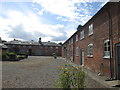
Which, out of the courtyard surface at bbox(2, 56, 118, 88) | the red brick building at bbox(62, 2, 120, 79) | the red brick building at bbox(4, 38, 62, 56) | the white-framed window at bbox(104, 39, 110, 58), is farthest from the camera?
the red brick building at bbox(4, 38, 62, 56)

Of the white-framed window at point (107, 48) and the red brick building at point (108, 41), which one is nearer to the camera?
the red brick building at point (108, 41)

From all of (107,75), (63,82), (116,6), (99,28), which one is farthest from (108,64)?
(63,82)

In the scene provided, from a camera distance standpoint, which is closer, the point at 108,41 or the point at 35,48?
the point at 108,41

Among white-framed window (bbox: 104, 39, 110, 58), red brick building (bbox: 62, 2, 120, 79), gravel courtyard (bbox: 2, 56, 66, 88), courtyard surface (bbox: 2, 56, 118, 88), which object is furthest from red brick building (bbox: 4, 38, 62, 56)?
white-framed window (bbox: 104, 39, 110, 58)

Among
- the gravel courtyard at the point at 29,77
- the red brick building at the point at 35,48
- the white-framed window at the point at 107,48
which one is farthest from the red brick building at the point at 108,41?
the red brick building at the point at 35,48

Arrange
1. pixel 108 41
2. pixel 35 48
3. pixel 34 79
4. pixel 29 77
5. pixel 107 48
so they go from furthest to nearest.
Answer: pixel 35 48 < pixel 107 48 < pixel 108 41 < pixel 29 77 < pixel 34 79

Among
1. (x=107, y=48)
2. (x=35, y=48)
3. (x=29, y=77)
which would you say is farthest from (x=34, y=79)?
(x=35, y=48)

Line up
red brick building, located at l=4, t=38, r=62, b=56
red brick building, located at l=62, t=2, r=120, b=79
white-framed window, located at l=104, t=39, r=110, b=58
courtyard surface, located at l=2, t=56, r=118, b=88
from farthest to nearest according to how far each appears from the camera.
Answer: red brick building, located at l=4, t=38, r=62, b=56 → white-framed window, located at l=104, t=39, r=110, b=58 → red brick building, located at l=62, t=2, r=120, b=79 → courtyard surface, located at l=2, t=56, r=118, b=88

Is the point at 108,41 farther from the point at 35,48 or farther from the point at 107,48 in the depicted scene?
the point at 35,48

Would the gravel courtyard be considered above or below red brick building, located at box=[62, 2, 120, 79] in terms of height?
below

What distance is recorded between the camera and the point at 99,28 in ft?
37.2

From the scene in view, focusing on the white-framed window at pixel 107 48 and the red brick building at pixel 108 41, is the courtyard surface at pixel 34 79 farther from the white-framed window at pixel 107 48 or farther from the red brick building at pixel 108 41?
the white-framed window at pixel 107 48

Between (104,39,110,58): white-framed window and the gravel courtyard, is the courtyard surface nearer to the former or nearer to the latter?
the gravel courtyard

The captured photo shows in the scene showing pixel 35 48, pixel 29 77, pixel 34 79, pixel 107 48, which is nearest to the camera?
pixel 34 79
